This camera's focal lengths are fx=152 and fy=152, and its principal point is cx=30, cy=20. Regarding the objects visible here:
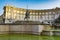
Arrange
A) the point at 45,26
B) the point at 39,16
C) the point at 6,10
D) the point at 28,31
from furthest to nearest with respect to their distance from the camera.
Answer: the point at 39,16
the point at 6,10
the point at 45,26
the point at 28,31

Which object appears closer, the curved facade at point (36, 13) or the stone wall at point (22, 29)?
the stone wall at point (22, 29)

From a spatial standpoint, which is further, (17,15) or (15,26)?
(17,15)

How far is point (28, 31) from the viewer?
1911 centimetres

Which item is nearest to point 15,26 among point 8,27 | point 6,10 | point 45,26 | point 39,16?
point 8,27

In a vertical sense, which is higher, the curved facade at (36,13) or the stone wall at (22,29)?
the curved facade at (36,13)

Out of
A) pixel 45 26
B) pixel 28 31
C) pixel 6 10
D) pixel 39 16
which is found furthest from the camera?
pixel 39 16

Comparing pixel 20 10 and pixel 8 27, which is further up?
pixel 20 10

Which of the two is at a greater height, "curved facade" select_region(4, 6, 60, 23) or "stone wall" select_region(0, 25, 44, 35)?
"curved facade" select_region(4, 6, 60, 23)

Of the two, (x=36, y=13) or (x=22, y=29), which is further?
(x=36, y=13)

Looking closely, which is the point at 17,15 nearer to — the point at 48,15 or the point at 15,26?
the point at 48,15

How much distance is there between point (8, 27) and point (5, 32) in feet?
2.46

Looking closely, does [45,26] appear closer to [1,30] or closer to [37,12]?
[1,30]

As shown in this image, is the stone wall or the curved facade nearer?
the stone wall

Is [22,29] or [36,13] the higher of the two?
[36,13]
